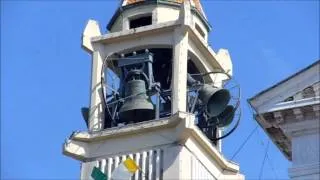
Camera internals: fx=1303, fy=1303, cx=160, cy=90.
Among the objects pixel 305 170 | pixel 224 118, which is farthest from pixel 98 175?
pixel 305 170

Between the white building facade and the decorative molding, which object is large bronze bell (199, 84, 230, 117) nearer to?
the white building facade

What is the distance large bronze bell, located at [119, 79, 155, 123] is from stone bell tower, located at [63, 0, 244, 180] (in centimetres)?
3

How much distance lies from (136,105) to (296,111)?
35.1 feet

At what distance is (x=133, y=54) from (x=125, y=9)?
1798 millimetres

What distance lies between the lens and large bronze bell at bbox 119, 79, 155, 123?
140ft

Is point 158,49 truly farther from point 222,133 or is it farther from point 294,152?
point 294,152

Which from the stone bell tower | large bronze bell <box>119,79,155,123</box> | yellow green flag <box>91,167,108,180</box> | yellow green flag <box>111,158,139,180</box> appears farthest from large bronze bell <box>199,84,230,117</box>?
yellow green flag <box>91,167,108,180</box>

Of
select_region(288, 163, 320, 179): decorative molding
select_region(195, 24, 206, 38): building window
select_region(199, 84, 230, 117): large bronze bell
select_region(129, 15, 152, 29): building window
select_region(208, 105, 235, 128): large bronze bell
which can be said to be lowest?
select_region(288, 163, 320, 179): decorative molding

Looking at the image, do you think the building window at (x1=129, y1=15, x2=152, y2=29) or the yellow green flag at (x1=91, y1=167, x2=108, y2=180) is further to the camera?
the building window at (x1=129, y1=15, x2=152, y2=29)

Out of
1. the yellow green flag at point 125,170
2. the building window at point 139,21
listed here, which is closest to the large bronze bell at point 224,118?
the yellow green flag at point 125,170

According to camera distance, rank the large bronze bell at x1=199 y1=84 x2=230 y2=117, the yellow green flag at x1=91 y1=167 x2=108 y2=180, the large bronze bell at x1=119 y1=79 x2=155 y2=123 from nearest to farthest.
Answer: the yellow green flag at x1=91 y1=167 x2=108 y2=180
the large bronze bell at x1=119 y1=79 x2=155 y2=123
the large bronze bell at x1=199 y1=84 x2=230 y2=117

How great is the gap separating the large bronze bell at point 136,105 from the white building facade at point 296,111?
9.68 m

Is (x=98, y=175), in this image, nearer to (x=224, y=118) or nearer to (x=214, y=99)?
(x=214, y=99)

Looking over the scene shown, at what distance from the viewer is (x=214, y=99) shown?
43.4 metres
